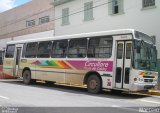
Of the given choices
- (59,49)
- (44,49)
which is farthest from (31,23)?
(59,49)

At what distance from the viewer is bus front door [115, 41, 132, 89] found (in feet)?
48.9

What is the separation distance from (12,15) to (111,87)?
1706 inches

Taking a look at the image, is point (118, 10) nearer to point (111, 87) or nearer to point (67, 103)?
point (111, 87)

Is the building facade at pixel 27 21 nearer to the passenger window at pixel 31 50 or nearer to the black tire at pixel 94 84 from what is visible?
the passenger window at pixel 31 50

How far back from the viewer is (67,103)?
12680 mm

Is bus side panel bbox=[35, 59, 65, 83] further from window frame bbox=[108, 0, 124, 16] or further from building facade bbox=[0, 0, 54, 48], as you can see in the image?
building facade bbox=[0, 0, 54, 48]

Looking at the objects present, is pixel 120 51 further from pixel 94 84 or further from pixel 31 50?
pixel 31 50

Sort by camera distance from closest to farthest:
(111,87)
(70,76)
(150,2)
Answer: (111,87)
(70,76)
(150,2)

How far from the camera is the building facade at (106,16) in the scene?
22.2 m

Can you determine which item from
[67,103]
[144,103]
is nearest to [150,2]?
[144,103]

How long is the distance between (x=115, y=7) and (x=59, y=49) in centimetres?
805

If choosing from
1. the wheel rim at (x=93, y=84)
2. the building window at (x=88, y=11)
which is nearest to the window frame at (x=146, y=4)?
the building window at (x=88, y=11)

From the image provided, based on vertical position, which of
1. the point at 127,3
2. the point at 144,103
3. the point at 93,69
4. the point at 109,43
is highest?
the point at 127,3

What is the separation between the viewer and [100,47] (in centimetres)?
1627
